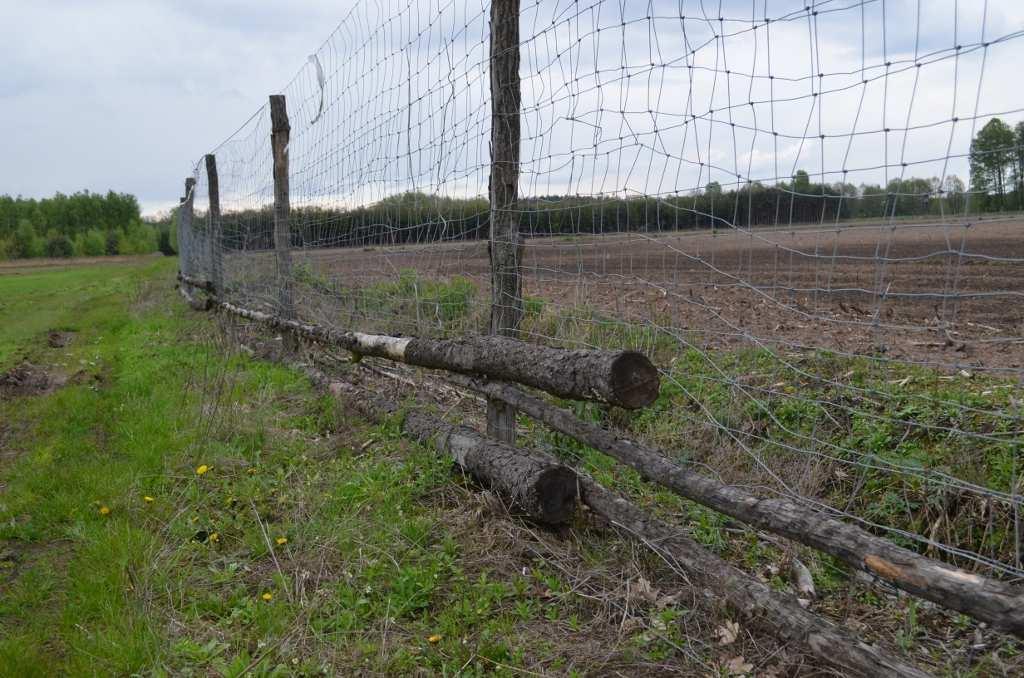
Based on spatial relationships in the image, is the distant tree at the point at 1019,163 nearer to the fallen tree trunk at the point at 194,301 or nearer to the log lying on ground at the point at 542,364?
the log lying on ground at the point at 542,364

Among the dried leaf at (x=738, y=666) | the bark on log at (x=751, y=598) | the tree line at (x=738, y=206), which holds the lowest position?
the dried leaf at (x=738, y=666)

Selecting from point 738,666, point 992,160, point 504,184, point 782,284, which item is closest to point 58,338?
point 504,184

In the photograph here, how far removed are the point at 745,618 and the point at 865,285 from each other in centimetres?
613

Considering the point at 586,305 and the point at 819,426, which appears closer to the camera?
the point at 819,426

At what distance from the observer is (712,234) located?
3.41 m

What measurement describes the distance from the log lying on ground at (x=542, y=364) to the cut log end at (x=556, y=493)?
40 centimetres

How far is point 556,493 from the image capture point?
3.68 metres

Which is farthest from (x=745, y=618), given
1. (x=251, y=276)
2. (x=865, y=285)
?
(x=251, y=276)

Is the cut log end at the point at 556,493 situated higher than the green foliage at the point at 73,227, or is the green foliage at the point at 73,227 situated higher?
the green foliage at the point at 73,227

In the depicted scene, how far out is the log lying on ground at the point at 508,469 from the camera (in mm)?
3658

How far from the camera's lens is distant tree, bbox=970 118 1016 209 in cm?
234

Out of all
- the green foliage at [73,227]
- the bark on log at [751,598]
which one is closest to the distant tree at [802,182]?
the bark on log at [751,598]

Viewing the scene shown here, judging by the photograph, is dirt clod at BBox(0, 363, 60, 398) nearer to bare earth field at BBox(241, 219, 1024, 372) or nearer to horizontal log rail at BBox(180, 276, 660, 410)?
bare earth field at BBox(241, 219, 1024, 372)

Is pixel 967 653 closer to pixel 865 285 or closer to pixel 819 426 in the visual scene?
pixel 819 426
